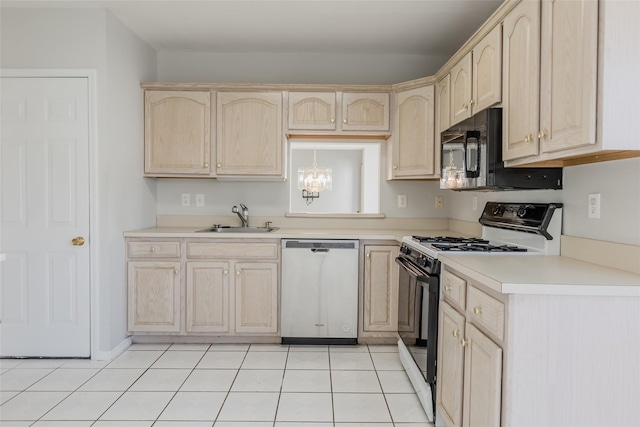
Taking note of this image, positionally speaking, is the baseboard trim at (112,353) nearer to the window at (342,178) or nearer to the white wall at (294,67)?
the window at (342,178)

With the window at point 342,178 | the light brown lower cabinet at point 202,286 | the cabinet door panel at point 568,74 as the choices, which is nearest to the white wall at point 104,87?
the light brown lower cabinet at point 202,286

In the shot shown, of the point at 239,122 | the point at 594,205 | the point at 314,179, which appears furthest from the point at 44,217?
the point at 594,205

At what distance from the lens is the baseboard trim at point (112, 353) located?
273 centimetres

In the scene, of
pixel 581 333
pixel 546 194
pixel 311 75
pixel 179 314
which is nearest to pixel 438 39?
pixel 311 75

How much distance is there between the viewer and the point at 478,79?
2.24m

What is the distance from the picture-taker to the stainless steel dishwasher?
300 centimetres

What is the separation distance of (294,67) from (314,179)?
1.03m

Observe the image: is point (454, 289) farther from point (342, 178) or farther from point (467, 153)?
point (342, 178)

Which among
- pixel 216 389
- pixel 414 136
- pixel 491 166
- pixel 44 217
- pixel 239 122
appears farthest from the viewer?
pixel 239 122

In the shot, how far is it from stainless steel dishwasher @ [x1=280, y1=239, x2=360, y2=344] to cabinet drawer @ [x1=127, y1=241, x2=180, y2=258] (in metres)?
0.86

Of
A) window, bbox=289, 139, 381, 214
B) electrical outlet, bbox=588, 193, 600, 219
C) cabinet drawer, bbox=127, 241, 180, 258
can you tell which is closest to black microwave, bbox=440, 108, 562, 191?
electrical outlet, bbox=588, 193, 600, 219

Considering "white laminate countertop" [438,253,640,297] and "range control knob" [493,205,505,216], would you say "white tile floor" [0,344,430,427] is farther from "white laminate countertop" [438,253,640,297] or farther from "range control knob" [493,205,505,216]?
"range control knob" [493,205,505,216]

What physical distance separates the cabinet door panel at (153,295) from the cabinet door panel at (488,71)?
7.91ft

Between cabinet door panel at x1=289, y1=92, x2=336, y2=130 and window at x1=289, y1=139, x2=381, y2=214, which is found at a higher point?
cabinet door panel at x1=289, y1=92, x2=336, y2=130
